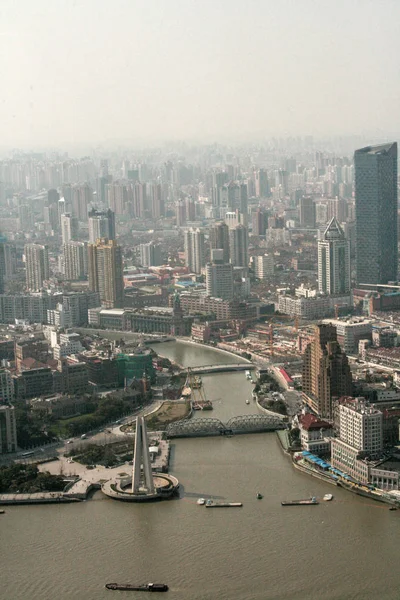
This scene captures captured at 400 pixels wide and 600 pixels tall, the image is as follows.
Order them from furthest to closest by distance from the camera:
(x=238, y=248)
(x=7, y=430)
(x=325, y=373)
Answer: (x=238, y=248)
(x=325, y=373)
(x=7, y=430)

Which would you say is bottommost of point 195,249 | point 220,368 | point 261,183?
point 220,368

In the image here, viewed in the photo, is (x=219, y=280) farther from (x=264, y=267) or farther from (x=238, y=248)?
(x=238, y=248)

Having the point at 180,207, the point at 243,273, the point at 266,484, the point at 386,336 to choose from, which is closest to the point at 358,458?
the point at 266,484

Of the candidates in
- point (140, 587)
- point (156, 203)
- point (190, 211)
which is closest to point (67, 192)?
point (156, 203)

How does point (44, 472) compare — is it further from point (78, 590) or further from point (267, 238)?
point (267, 238)

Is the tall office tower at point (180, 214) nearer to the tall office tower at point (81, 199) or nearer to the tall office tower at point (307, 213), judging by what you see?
the tall office tower at point (81, 199)

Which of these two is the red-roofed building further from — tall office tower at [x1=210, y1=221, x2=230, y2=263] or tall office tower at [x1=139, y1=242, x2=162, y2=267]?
tall office tower at [x1=139, y1=242, x2=162, y2=267]

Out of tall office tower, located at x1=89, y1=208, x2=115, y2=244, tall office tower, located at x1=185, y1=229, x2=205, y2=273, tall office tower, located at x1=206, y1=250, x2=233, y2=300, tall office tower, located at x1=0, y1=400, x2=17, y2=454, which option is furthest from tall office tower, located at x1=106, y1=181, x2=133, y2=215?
tall office tower, located at x1=0, y1=400, x2=17, y2=454
